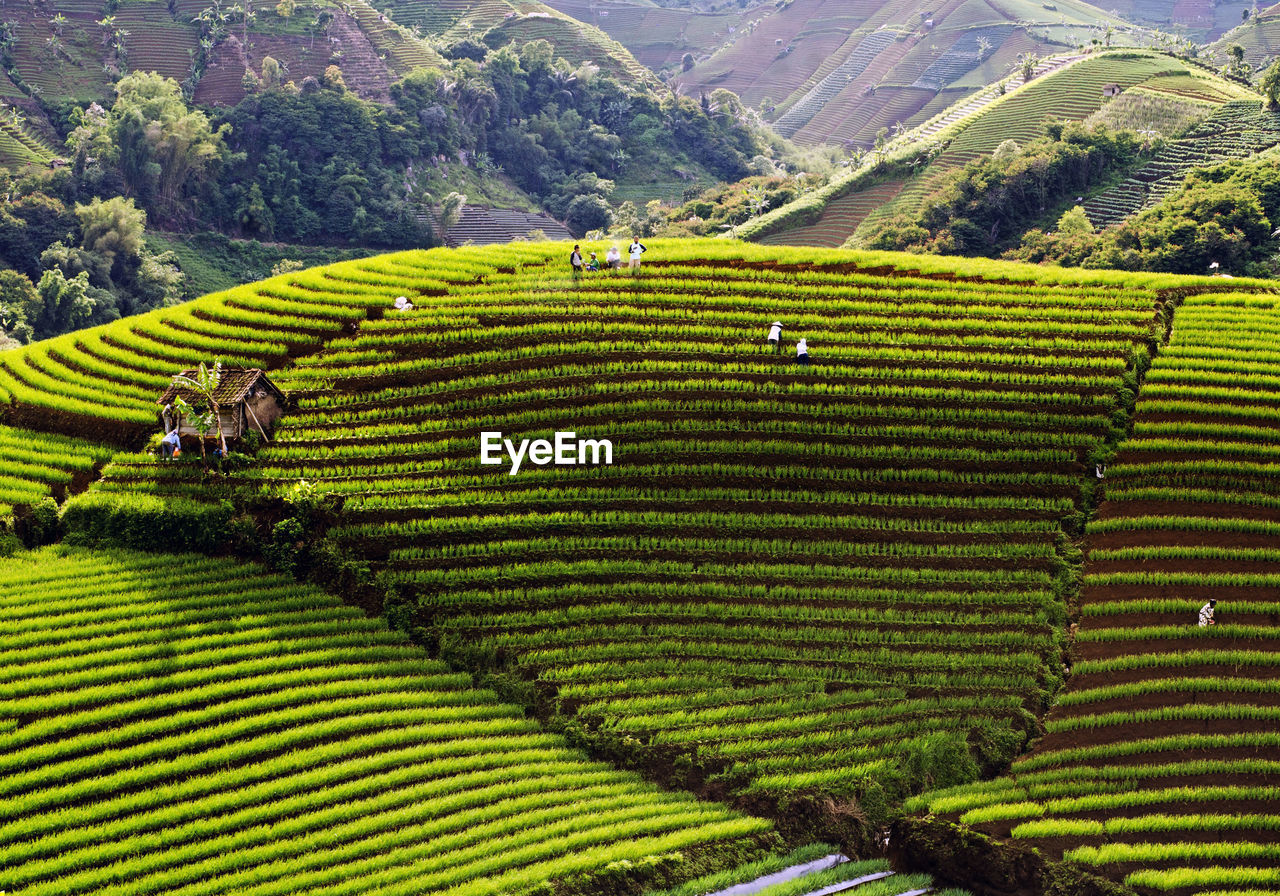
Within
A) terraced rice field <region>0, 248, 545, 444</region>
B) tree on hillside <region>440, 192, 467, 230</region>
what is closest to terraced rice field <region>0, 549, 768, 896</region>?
terraced rice field <region>0, 248, 545, 444</region>

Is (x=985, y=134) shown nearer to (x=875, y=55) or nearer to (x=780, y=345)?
(x=780, y=345)

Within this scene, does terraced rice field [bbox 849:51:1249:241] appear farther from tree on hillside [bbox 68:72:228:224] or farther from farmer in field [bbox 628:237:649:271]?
tree on hillside [bbox 68:72:228:224]

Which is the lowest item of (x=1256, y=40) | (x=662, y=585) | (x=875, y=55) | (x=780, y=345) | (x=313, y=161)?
(x=662, y=585)

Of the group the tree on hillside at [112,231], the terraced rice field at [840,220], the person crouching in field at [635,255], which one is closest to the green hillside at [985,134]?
the terraced rice field at [840,220]

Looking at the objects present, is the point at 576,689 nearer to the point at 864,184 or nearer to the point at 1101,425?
the point at 1101,425

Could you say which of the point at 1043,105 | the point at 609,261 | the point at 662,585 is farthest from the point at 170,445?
the point at 1043,105

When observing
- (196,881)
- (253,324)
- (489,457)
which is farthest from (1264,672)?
(253,324)

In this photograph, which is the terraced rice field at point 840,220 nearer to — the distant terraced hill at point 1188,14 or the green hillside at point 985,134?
the green hillside at point 985,134
